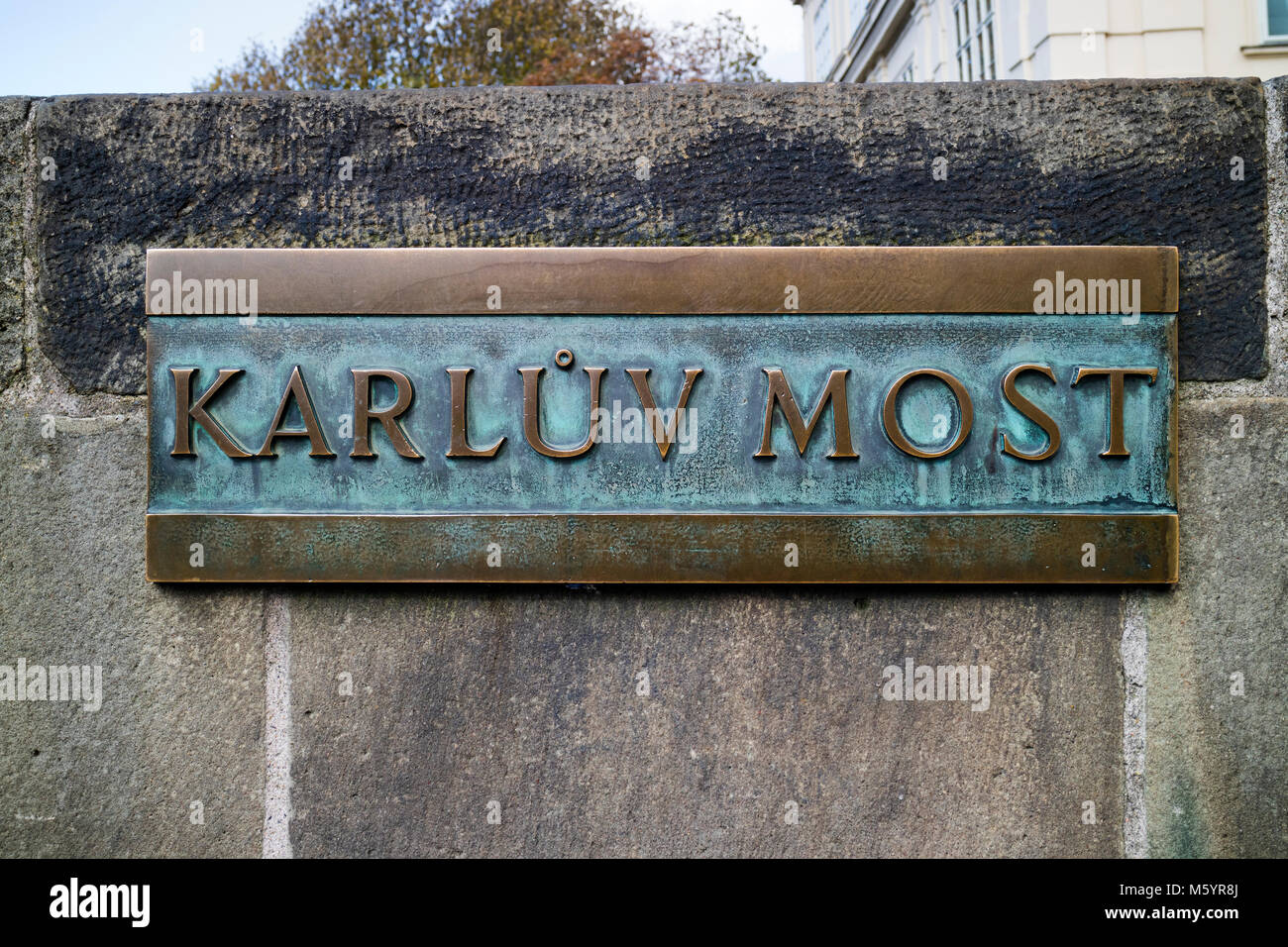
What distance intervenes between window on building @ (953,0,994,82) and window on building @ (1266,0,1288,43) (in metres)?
2.34

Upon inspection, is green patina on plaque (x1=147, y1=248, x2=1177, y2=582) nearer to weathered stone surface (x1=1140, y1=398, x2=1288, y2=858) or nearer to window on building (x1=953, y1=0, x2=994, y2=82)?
weathered stone surface (x1=1140, y1=398, x2=1288, y2=858)

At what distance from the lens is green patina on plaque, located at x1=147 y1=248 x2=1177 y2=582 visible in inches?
73.0

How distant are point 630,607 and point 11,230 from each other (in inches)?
59.4

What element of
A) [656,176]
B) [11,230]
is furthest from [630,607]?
[11,230]

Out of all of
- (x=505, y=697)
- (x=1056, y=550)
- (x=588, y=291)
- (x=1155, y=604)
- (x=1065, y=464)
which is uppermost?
(x=588, y=291)

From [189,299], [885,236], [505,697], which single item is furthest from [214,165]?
[885,236]

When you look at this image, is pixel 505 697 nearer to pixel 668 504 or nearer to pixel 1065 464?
pixel 668 504

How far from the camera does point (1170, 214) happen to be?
1.88 meters

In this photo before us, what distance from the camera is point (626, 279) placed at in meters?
1.86

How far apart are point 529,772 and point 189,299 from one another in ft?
3.89

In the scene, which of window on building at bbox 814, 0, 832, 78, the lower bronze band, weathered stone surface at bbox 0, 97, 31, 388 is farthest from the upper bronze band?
window on building at bbox 814, 0, 832, 78

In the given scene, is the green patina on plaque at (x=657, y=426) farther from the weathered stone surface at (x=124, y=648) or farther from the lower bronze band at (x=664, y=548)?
the weathered stone surface at (x=124, y=648)

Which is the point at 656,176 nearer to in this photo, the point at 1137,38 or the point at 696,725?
the point at 696,725

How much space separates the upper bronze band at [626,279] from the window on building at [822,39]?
1825 cm
